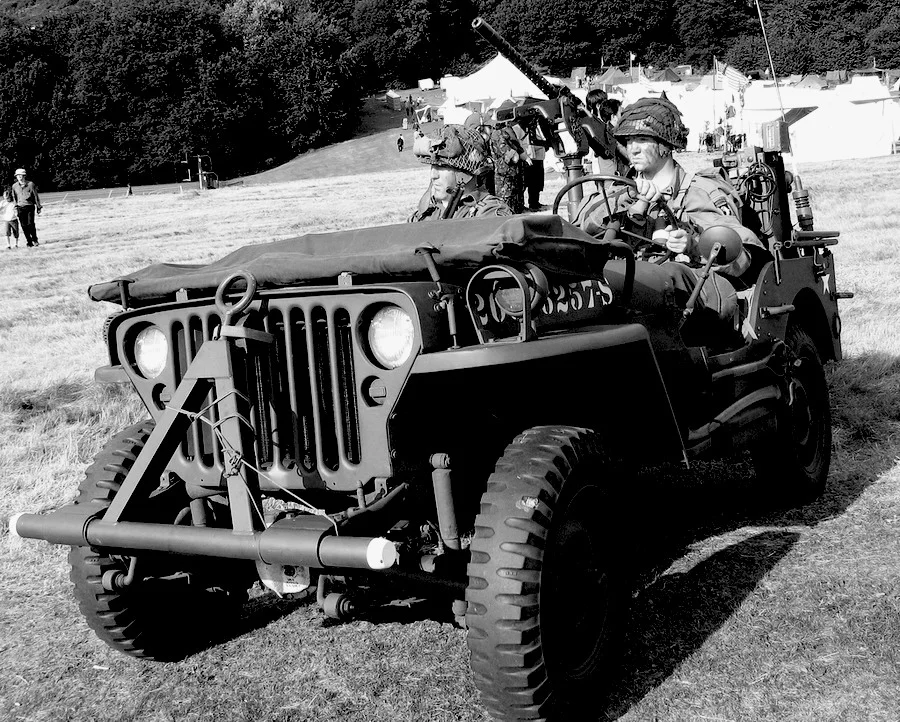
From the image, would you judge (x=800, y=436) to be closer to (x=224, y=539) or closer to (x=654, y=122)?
(x=654, y=122)

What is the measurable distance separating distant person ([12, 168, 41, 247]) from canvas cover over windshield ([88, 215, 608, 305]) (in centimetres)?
1995

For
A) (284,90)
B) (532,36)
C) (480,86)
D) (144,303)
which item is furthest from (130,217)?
(532,36)

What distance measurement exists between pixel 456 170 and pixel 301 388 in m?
2.82

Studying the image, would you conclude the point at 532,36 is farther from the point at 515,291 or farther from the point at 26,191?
the point at 515,291

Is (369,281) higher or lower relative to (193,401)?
higher

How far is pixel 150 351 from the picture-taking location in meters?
4.14

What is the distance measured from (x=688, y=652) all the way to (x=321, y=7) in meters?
142

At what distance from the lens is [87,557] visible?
4223mm

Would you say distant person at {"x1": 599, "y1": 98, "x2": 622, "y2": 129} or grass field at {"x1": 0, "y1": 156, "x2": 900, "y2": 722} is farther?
distant person at {"x1": 599, "y1": 98, "x2": 622, "y2": 129}

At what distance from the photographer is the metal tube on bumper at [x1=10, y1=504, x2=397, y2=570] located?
333cm

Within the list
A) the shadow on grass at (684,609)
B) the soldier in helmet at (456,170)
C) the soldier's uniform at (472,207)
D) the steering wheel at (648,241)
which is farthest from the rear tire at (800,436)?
the soldier in helmet at (456,170)

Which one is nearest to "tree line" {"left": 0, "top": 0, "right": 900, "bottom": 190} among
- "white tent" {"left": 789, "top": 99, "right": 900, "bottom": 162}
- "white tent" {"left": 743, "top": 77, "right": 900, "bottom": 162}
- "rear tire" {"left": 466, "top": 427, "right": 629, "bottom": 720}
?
"white tent" {"left": 743, "top": 77, "right": 900, "bottom": 162}

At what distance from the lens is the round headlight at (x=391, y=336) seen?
358 centimetres

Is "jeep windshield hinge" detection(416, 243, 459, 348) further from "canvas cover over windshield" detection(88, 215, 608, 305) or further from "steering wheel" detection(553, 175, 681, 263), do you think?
"steering wheel" detection(553, 175, 681, 263)
